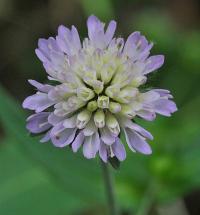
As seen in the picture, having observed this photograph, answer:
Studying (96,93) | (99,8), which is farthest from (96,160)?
(99,8)

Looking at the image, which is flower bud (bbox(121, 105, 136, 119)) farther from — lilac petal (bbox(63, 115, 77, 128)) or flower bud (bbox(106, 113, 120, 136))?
lilac petal (bbox(63, 115, 77, 128))

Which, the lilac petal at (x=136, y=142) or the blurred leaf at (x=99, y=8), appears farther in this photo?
the blurred leaf at (x=99, y=8)

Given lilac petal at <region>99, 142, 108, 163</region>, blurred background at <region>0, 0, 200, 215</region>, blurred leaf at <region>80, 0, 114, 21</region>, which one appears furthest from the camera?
blurred leaf at <region>80, 0, 114, 21</region>

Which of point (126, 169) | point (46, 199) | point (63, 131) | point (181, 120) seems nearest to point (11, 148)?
point (46, 199)

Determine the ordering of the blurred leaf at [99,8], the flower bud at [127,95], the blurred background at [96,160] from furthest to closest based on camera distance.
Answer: the blurred leaf at [99,8] < the blurred background at [96,160] < the flower bud at [127,95]

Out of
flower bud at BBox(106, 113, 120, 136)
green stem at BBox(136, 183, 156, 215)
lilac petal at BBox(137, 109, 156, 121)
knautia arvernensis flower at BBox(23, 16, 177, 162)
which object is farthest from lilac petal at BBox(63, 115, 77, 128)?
green stem at BBox(136, 183, 156, 215)

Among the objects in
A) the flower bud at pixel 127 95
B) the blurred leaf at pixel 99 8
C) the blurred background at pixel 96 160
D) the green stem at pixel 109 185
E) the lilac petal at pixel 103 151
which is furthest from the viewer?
the blurred leaf at pixel 99 8

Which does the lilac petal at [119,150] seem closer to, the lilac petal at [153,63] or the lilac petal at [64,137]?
the lilac petal at [64,137]

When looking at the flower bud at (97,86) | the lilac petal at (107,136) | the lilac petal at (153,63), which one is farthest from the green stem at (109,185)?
the lilac petal at (153,63)
